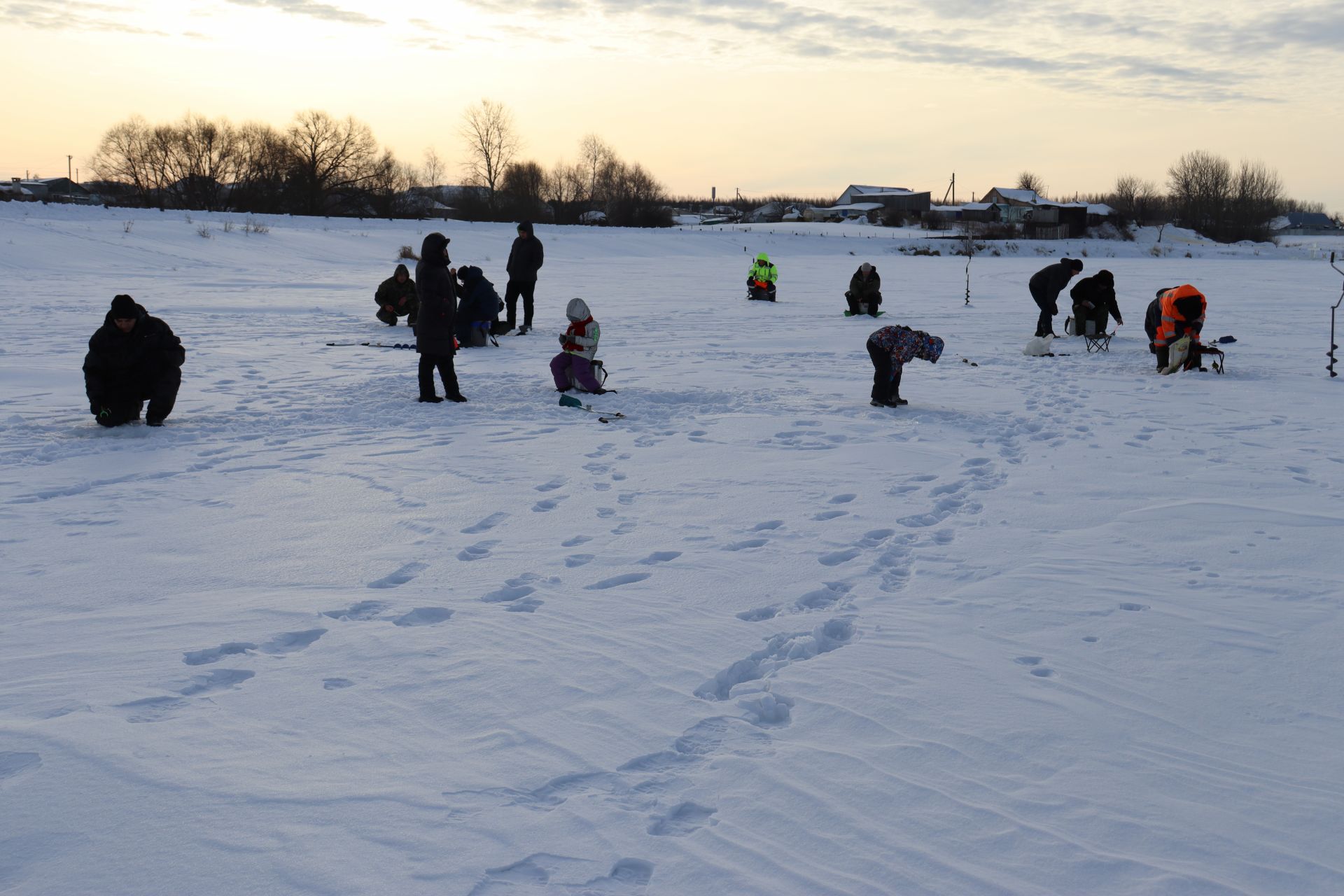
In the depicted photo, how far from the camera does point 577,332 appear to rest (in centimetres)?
975

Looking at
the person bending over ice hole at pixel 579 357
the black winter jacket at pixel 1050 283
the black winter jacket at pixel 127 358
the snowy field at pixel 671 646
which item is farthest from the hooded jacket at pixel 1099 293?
the black winter jacket at pixel 127 358

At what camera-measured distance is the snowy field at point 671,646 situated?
2799mm

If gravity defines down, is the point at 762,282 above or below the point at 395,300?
above

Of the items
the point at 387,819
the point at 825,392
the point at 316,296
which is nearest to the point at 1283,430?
the point at 825,392

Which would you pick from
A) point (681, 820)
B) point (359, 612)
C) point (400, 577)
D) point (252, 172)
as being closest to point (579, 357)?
point (400, 577)

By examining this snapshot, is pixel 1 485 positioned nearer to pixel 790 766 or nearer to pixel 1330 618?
pixel 790 766

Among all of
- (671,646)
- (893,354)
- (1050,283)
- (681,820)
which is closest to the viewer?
(681,820)

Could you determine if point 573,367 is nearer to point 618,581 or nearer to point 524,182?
point 618,581

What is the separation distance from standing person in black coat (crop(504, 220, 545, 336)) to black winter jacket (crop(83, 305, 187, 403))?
22.0 feet

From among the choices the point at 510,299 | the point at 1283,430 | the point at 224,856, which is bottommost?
the point at 224,856

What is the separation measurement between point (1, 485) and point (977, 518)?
5855 mm

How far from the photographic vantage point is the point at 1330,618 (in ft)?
14.7

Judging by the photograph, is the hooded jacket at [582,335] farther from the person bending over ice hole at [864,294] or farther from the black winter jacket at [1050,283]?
the person bending over ice hole at [864,294]

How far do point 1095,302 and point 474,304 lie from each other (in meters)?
8.63
